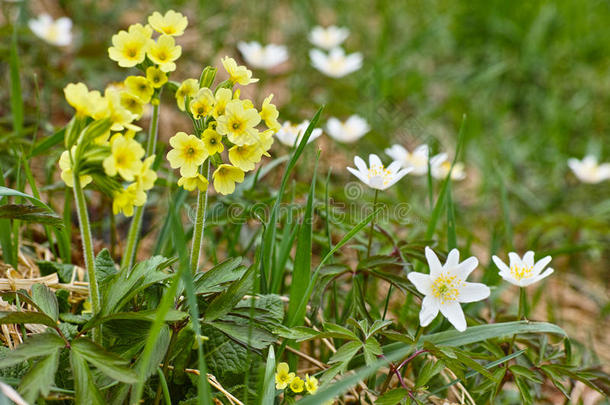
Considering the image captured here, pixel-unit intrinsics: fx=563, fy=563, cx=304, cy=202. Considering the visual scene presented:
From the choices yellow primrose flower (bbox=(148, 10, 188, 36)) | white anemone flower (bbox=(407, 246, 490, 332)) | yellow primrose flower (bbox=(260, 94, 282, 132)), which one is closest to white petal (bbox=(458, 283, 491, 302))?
white anemone flower (bbox=(407, 246, 490, 332))

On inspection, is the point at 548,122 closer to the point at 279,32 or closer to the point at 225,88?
the point at 279,32

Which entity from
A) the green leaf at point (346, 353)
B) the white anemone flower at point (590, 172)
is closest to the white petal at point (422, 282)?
the green leaf at point (346, 353)

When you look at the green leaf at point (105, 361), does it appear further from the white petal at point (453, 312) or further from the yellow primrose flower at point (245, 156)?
the white petal at point (453, 312)

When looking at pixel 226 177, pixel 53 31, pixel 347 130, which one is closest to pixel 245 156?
pixel 226 177

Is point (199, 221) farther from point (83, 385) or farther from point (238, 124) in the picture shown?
point (83, 385)

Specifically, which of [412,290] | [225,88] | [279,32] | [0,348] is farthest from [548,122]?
[0,348]

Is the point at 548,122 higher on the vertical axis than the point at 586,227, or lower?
higher

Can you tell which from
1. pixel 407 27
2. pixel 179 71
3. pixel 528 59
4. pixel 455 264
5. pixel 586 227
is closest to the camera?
pixel 455 264
